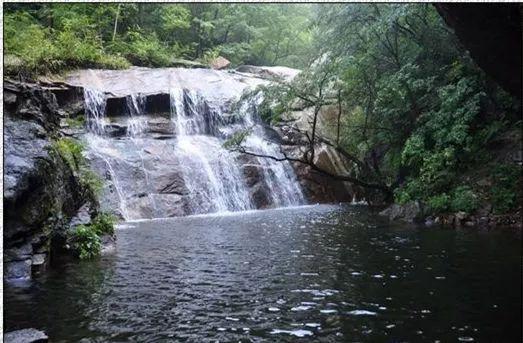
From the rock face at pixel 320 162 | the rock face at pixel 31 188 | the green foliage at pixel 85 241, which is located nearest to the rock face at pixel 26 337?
the rock face at pixel 31 188

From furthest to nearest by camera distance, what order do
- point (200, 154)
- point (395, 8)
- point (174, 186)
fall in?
1. point (200, 154)
2. point (174, 186)
3. point (395, 8)

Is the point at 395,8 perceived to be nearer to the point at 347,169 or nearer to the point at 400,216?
the point at 400,216

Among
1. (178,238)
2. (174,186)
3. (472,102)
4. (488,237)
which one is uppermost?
(472,102)

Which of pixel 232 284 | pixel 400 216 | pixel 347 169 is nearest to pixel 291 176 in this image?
pixel 347 169

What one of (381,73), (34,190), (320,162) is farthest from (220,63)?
(34,190)

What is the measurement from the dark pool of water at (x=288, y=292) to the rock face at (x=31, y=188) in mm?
603

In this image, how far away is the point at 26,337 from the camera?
3982mm

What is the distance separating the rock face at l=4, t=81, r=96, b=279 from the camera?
687cm

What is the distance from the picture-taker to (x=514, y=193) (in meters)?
10.6

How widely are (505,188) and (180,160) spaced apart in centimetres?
1080

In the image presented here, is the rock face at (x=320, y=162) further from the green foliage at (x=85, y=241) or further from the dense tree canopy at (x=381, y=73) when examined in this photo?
the green foliage at (x=85, y=241)

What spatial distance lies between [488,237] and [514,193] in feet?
7.10

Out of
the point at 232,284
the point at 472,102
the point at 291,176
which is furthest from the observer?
the point at 291,176

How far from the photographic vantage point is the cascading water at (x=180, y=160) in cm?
1580
